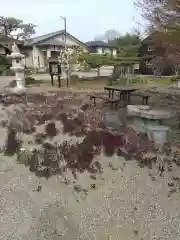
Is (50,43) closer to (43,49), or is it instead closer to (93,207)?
(43,49)

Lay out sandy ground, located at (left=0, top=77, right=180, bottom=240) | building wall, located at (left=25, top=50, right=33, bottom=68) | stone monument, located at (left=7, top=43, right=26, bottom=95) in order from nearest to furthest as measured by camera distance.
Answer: sandy ground, located at (left=0, top=77, right=180, bottom=240)
stone monument, located at (left=7, top=43, right=26, bottom=95)
building wall, located at (left=25, top=50, right=33, bottom=68)

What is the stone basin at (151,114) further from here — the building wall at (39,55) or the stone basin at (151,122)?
the building wall at (39,55)

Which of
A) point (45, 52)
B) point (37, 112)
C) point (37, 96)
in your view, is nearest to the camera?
point (37, 112)

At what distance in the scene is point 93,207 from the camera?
442 centimetres

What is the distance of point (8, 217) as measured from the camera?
4.22 metres

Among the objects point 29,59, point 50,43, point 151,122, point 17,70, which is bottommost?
point 151,122

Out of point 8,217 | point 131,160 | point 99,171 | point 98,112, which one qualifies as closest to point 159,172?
point 131,160

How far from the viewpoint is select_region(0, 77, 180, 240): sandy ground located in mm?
3969

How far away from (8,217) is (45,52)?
27.6m

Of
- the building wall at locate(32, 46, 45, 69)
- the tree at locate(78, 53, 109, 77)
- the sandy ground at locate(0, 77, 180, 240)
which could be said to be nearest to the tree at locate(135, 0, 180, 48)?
the sandy ground at locate(0, 77, 180, 240)

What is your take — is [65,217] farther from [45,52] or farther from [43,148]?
[45,52]

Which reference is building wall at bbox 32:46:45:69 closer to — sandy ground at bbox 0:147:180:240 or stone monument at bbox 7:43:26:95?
stone monument at bbox 7:43:26:95

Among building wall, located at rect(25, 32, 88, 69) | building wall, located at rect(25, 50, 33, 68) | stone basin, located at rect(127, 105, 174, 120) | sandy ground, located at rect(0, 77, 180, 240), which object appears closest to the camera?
sandy ground, located at rect(0, 77, 180, 240)

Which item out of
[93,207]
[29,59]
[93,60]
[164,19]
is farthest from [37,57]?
[93,207]
